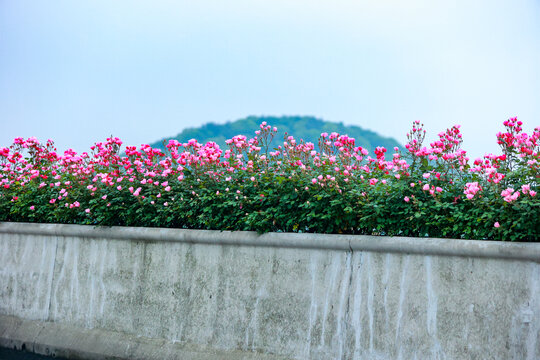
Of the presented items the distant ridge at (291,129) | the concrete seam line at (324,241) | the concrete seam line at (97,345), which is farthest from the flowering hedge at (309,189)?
the distant ridge at (291,129)

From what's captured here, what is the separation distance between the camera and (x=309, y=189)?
18.5 feet

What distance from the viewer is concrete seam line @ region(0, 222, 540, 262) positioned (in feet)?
14.7

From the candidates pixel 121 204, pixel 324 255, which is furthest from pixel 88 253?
pixel 324 255

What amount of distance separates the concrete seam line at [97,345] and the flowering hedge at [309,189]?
4.03 ft

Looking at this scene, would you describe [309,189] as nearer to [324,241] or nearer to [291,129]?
[324,241]

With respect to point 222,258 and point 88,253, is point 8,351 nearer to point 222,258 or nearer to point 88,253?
point 88,253

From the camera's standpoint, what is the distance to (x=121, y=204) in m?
6.80

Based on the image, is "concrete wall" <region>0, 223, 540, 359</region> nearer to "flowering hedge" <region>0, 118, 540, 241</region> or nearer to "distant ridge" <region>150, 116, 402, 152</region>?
"flowering hedge" <region>0, 118, 540, 241</region>

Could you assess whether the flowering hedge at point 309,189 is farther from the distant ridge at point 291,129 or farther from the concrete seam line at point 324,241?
the distant ridge at point 291,129

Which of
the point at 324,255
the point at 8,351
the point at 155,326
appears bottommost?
the point at 8,351

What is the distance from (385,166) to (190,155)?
7.49 feet

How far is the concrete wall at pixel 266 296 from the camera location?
14.8ft

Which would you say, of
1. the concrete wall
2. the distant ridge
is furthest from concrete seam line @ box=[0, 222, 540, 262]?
the distant ridge

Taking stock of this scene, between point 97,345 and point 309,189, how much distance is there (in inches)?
113
